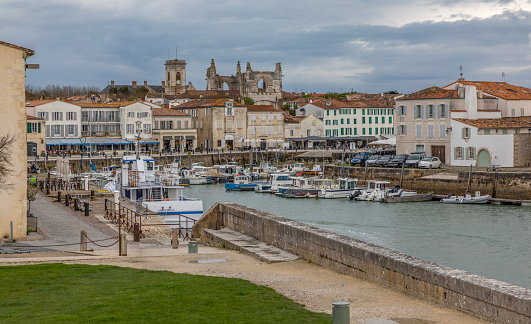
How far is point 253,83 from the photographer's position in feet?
462

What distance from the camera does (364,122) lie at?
10962 cm

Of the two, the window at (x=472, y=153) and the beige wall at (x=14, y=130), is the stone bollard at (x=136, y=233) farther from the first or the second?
the window at (x=472, y=153)

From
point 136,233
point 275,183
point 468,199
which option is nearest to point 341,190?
point 275,183

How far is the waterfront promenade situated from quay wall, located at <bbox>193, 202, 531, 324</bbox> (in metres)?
0.17

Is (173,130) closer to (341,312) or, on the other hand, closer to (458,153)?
(458,153)

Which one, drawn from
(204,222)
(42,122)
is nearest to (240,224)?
(204,222)

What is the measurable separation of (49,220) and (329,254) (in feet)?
67.0

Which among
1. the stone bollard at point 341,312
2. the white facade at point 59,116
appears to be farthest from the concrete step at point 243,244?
the white facade at point 59,116

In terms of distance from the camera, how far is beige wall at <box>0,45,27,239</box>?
24750 mm

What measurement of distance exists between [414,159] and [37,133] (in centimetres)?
4560

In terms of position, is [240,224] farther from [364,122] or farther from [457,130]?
[364,122]

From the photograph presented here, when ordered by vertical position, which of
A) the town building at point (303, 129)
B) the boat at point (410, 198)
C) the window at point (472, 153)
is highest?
the town building at point (303, 129)

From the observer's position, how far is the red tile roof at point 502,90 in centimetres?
6800

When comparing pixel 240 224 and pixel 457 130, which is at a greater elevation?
pixel 457 130
